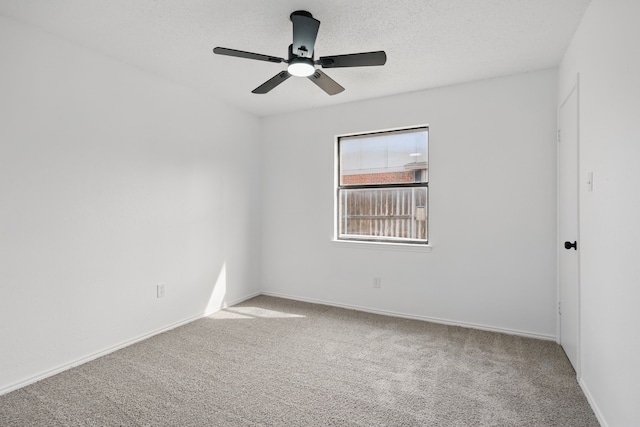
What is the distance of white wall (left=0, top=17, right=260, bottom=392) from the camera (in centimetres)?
223

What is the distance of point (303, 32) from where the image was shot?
212cm

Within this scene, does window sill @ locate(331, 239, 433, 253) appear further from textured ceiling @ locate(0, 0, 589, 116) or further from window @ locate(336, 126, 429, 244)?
textured ceiling @ locate(0, 0, 589, 116)

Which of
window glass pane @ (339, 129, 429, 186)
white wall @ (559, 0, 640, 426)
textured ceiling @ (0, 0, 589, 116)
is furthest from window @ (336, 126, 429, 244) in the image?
white wall @ (559, 0, 640, 426)

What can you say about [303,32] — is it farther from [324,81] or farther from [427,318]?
[427,318]

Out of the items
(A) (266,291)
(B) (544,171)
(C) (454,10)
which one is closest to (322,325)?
(A) (266,291)

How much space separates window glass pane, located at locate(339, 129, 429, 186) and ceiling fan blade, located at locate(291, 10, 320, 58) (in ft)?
6.25

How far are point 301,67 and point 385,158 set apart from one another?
1.94 meters

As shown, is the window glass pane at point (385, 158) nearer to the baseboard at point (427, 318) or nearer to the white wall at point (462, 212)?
the white wall at point (462, 212)

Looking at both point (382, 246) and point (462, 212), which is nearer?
point (462, 212)

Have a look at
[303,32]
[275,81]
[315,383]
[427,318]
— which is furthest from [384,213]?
[303,32]

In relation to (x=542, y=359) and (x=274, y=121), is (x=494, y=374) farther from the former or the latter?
(x=274, y=121)

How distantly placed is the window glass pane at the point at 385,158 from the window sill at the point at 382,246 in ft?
2.32

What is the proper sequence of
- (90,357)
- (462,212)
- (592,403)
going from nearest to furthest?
(592,403), (90,357), (462,212)

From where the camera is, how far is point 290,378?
237 centimetres
